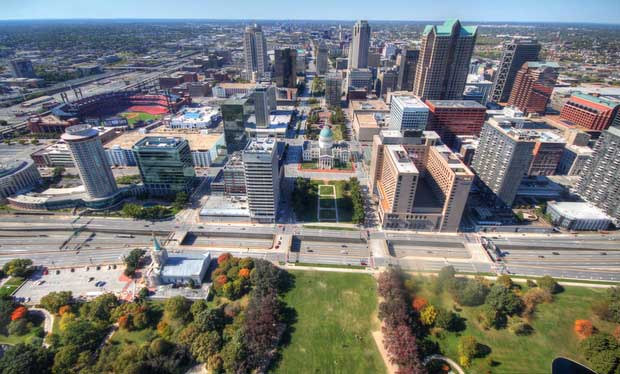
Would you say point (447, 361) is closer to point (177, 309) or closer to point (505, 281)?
point (505, 281)

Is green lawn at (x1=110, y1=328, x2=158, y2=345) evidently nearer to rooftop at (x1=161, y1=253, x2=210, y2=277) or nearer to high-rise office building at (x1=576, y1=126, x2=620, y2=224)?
rooftop at (x1=161, y1=253, x2=210, y2=277)

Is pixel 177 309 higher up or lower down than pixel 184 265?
lower down

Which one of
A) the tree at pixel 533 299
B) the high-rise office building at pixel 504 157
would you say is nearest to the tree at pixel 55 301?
the tree at pixel 533 299

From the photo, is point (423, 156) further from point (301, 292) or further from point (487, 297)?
point (301, 292)

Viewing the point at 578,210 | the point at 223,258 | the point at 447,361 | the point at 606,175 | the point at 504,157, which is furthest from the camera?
the point at 578,210

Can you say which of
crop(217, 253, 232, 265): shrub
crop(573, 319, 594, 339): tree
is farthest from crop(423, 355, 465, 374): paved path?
crop(217, 253, 232, 265): shrub

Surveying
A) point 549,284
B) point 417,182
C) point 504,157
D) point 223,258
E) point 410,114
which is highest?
point 410,114

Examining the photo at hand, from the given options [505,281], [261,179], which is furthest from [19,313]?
[505,281]
